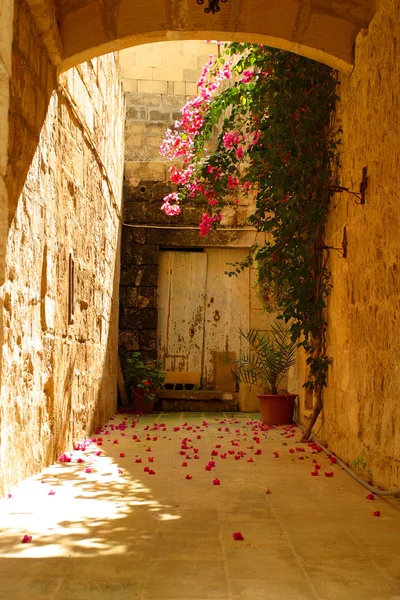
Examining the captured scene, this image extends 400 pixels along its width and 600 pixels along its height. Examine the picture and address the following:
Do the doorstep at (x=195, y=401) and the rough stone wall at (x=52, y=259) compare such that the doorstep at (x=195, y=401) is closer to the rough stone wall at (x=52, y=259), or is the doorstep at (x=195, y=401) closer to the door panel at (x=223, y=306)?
the door panel at (x=223, y=306)

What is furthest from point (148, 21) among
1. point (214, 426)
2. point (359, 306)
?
point (214, 426)

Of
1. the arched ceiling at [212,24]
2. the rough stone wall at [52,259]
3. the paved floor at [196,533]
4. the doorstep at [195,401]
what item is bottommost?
the paved floor at [196,533]

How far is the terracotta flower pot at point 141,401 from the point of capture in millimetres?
7160

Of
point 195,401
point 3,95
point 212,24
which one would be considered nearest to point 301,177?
point 212,24

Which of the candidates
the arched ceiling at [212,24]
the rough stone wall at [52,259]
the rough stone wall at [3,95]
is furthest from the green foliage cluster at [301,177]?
the rough stone wall at [3,95]

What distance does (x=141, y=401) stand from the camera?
7.18m

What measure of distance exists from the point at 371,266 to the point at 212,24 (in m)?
1.72

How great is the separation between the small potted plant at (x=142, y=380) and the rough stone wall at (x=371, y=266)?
326 centimetres

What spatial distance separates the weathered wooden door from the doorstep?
393 mm

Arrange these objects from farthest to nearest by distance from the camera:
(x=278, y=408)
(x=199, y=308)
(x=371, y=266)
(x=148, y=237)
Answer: (x=199, y=308)
(x=148, y=237)
(x=278, y=408)
(x=371, y=266)

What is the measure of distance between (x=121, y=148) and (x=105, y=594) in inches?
252

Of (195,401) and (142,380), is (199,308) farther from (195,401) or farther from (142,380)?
(142,380)

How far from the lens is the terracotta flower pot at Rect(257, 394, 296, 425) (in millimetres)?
5988

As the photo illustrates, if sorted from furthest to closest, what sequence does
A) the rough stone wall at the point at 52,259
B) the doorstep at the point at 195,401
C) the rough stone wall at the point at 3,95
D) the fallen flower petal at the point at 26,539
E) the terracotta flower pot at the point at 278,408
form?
the doorstep at the point at 195,401, the terracotta flower pot at the point at 278,408, the rough stone wall at the point at 52,259, the fallen flower petal at the point at 26,539, the rough stone wall at the point at 3,95
